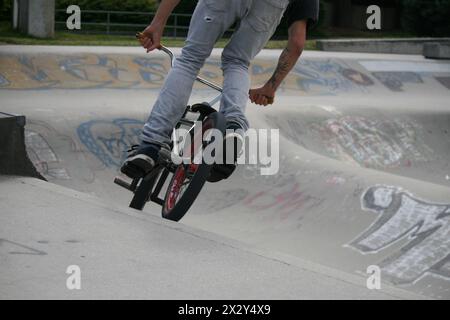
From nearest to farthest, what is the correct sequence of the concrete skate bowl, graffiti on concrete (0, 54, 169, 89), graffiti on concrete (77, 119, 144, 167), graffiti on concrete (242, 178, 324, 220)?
the concrete skate bowl
graffiti on concrete (242, 178, 324, 220)
graffiti on concrete (77, 119, 144, 167)
graffiti on concrete (0, 54, 169, 89)

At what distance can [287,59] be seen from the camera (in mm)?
5242

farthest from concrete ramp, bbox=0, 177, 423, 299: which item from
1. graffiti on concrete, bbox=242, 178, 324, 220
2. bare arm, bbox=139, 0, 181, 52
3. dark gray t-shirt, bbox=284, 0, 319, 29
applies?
graffiti on concrete, bbox=242, 178, 324, 220

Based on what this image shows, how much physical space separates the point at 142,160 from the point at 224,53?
0.73 m

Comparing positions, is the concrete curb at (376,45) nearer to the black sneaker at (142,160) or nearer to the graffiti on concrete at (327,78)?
the graffiti on concrete at (327,78)

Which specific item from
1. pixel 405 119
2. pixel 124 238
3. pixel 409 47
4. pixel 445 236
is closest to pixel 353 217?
pixel 445 236

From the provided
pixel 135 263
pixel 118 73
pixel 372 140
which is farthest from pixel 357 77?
pixel 135 263

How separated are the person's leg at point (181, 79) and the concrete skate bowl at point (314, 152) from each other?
2425 millimetres

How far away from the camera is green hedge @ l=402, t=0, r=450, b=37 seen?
2722 centimetres

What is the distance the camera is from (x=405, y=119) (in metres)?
13.0

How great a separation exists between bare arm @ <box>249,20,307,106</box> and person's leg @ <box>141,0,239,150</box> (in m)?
0.42

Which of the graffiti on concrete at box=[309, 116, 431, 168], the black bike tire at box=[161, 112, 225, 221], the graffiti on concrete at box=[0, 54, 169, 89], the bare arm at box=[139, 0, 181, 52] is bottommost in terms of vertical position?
the graffiti on concrete at box=[309, 116, 431, 168]

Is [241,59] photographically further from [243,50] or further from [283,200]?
[283,200]

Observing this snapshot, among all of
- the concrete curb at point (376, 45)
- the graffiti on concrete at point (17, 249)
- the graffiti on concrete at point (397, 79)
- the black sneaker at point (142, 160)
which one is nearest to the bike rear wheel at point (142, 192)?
the black sneaker at point (142, 160)

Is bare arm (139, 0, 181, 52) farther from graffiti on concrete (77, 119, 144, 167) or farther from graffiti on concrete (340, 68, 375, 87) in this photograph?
graffiti on concrete (340, 68, 375, 87)
